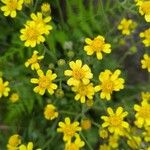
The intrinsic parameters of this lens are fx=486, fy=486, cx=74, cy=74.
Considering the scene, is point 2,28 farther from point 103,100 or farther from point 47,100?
point 103,100

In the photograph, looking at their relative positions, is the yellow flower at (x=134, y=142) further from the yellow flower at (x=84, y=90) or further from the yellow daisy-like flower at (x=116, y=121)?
the yellow flower at (x=84, y=90)

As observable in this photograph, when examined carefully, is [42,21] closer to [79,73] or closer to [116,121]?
[79,73]

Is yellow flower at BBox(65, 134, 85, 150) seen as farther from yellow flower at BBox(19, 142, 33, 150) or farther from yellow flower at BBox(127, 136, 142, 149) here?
yellow flower at BBox(127, 136, 142, 149)

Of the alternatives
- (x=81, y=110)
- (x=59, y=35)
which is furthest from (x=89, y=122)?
(x=59, y=35)

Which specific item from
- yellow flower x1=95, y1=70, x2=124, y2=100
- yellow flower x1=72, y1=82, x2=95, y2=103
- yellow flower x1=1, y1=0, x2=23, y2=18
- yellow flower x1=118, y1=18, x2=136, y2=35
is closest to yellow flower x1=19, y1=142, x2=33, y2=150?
yellow flower x1=72, y1=82, x2=95, y2=103

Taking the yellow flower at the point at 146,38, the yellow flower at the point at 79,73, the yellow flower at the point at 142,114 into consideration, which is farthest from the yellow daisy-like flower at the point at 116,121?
the yellow flower at the point at 146,38

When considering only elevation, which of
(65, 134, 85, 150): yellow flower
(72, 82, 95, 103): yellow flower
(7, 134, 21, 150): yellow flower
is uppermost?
(72, 82, 95, 103): yellow flower
